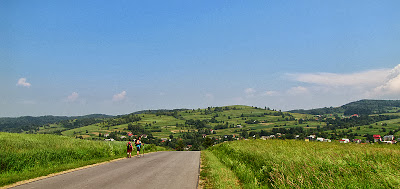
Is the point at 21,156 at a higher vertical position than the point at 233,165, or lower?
higher

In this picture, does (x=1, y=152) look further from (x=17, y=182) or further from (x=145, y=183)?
(x=145, y=183)

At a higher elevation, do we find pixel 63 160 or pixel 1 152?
pixel 1 152

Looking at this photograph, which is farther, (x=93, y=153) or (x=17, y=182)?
(x=93, y=153)

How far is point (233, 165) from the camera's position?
16938 millimetres

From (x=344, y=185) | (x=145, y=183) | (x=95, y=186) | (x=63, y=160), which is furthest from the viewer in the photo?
(x=63, y=160)

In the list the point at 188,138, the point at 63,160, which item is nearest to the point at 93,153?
the point at 63,160

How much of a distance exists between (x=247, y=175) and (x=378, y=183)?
23.2 feet

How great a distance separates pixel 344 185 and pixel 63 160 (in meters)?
20.8

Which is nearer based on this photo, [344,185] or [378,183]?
[378,183]

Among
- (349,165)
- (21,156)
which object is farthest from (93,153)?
(349,165)

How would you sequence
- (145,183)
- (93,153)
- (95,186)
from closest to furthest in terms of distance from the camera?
(95,186)
(145,183)
(93,153)

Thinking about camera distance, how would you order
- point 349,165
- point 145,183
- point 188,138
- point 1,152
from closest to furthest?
1. point 349,165
2. point 145,183
3. point 1,152
4. point 188,138

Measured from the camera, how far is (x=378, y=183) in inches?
219

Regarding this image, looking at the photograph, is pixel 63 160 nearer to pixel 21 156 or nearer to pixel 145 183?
pixel 21 156
